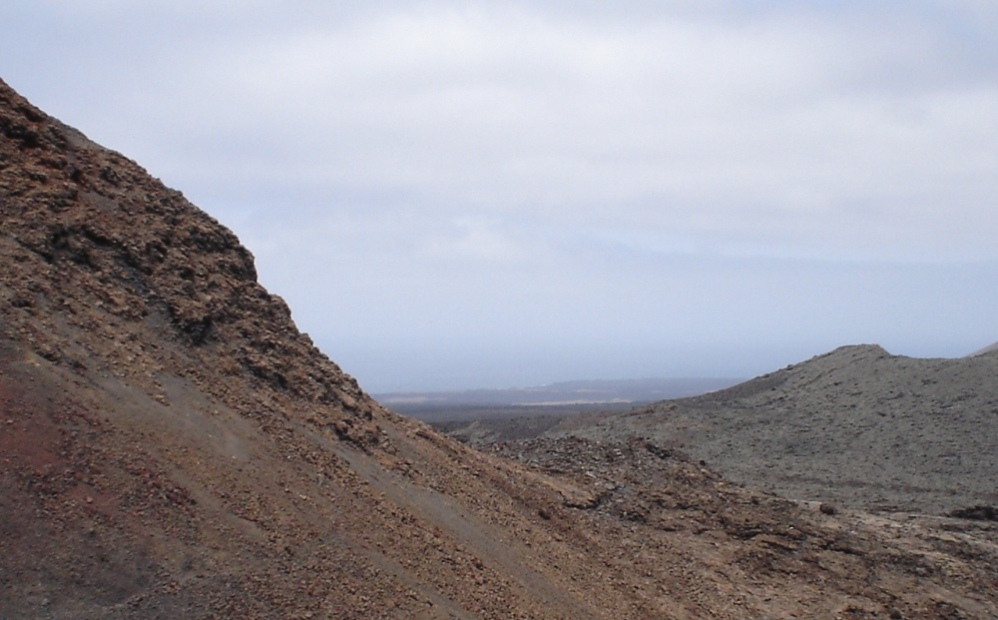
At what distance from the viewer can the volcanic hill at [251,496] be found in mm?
7250

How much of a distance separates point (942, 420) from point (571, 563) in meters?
17.7

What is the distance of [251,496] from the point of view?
8.41m

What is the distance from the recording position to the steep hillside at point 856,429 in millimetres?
21094

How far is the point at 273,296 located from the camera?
504 inches

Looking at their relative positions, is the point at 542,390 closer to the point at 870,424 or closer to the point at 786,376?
the point at 786,376

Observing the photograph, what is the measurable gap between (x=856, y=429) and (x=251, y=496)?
848 inches

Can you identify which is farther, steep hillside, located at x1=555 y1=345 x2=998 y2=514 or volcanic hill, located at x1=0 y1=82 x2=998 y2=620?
steep hillside, located at x1=555 y1=345 x2=998 y2=514

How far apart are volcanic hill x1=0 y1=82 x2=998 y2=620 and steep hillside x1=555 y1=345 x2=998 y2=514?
5808 mm

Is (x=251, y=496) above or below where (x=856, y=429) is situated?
above

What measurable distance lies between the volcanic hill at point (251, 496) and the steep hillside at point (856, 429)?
581cm

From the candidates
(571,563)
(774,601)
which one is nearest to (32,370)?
(571,563)

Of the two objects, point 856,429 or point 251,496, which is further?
point 856,429

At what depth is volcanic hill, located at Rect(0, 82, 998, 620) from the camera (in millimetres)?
7250

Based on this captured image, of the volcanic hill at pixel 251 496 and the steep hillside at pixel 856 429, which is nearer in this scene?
the volcanic hill at pixel 251 496
